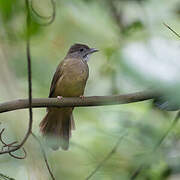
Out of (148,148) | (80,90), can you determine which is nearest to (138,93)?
(148,148)

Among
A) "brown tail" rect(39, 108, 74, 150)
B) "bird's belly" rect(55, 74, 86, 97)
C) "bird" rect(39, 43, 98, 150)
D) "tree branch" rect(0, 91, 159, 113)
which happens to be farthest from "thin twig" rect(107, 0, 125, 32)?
"tree branch" rect(0, 91, 159, 113)

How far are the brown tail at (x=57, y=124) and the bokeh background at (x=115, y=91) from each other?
10 cm

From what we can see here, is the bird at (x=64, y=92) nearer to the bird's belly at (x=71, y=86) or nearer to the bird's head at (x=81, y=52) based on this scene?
the bird's belly at (x=71, y=86)

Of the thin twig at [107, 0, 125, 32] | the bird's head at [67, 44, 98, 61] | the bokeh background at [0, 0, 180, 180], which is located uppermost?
the thin twig at [107, 0, 125, 32]

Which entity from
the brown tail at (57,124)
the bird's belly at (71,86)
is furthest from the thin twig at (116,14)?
the brown tail at (57,124)

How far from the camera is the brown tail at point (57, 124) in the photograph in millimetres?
3926

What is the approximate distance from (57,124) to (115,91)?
0.70 metres

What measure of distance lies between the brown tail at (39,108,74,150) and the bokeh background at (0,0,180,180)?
10cm

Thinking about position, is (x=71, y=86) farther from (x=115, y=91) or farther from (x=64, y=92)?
(x=115, y=91)

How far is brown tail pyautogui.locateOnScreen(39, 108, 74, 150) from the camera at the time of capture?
393 cm

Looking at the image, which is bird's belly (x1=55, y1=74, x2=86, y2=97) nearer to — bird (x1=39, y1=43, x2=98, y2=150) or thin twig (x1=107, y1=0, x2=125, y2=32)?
bird (x1=39, y1=43, x2=98, y2=150)

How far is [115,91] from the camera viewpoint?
11.8 ft

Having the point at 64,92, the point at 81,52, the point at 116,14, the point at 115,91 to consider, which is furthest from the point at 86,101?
the point at 116,14

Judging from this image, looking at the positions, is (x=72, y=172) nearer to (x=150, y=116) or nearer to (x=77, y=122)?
(x=150, y=116)
